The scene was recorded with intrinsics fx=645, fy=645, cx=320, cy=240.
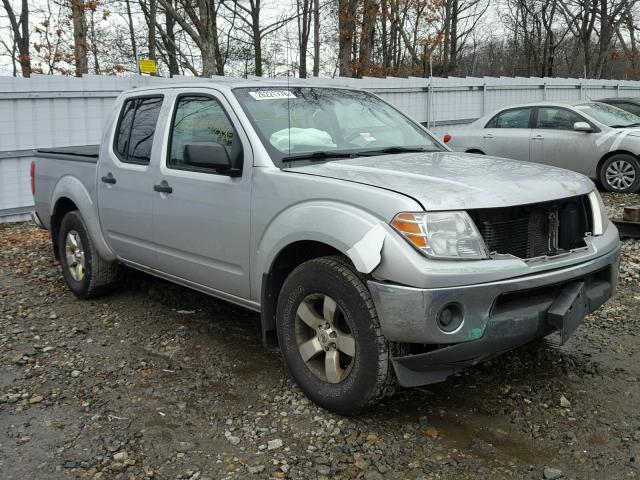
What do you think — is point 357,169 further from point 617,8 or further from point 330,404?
point 617,8

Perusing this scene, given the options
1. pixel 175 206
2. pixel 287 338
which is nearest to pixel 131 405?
pixel 287 338

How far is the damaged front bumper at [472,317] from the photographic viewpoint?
→ 296cm

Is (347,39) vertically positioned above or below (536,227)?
above

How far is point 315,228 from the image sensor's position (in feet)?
11.1

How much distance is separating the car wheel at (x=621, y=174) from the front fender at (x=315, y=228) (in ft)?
27.0

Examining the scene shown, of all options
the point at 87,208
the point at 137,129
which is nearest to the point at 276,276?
the point at 137,129

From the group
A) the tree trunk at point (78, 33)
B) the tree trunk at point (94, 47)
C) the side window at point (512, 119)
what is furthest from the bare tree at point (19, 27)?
the side window at point (512, 119)

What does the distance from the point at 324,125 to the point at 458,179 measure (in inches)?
49.3

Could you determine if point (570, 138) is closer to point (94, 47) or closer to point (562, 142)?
point (562, 142)

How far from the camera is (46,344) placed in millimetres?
4797

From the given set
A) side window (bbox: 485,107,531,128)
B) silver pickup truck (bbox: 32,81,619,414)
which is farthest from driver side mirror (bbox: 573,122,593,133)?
silver pickup truck (bbox: 32,81,619,414)

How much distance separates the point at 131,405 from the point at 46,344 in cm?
141

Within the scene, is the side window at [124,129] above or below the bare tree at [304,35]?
below

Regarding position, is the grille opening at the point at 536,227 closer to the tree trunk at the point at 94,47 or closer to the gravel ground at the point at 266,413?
the gravel ground at the point at 266,413
